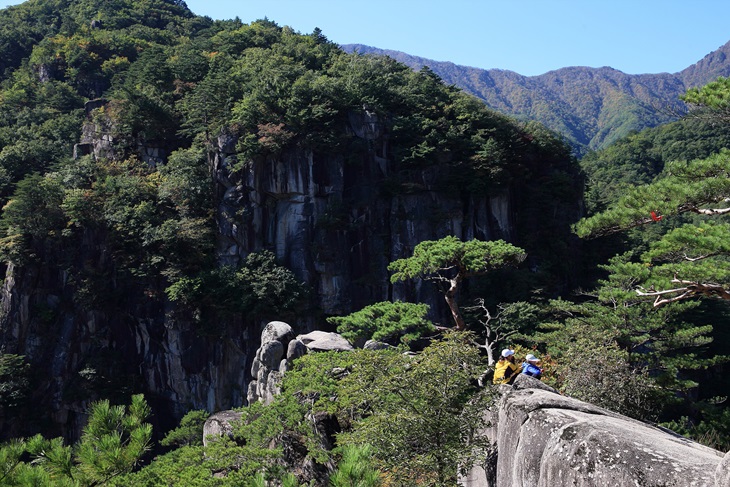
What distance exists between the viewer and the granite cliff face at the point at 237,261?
23.6 meters

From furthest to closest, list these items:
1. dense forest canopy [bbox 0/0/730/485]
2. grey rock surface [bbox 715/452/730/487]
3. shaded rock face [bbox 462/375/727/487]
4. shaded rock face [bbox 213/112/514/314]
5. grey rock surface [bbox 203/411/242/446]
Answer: shaded rock face [bbox 213/112/514/314] → dense forest canopy [bbox 0/0/730/485] → grey rock surface [bbox 203/411/242/446] → shaded rock face [bbox 462/375/727/487] → grey rock surface [bbox 715/452/730/487]

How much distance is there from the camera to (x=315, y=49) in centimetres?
3039

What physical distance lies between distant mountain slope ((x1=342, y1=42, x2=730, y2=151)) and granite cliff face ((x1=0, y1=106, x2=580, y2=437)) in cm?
5769

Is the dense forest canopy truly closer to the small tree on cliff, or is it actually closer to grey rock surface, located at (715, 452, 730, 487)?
the small tree on cliff

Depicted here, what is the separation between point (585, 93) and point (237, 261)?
109131 mm

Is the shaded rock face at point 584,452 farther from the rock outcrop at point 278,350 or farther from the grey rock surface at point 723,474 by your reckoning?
the rock outcrop at point 278,350

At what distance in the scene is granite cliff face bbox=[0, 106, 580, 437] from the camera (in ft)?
77.5

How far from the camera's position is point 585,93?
115 m

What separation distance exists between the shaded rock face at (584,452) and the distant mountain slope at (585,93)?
2987 inches

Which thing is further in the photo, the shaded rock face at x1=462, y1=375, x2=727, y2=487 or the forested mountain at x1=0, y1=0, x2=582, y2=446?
the forested mountain at x1=0, y1=0, x2=582, y2=446

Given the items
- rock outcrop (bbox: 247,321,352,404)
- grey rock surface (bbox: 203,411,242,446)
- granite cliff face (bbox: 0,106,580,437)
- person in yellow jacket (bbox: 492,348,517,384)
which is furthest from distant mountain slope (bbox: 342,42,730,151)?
person in yellow jacket (bbox: 492,348,517,384)

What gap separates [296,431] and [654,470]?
19.9 ft

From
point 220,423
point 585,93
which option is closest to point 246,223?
point 220,423

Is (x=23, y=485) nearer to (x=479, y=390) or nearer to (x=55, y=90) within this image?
(x=479, y=390)
